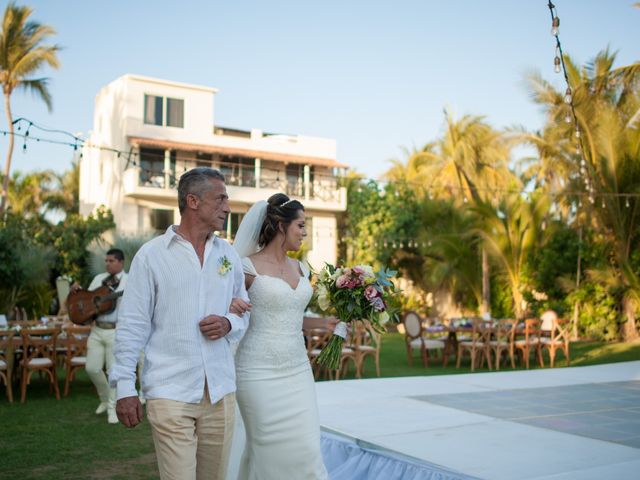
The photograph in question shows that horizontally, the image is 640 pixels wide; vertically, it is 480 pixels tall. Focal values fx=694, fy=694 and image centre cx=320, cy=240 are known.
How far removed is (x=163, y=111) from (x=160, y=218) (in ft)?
15.6

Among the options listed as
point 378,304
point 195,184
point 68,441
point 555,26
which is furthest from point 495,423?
point 555,26

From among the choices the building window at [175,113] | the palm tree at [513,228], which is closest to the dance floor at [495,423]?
the palm tree at [513,228]

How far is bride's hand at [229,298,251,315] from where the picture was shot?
3.28m

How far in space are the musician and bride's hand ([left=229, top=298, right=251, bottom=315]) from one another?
512cm

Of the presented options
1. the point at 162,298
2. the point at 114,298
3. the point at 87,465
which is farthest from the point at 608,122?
the point at 162,298

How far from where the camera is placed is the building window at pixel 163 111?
30109 millimetres

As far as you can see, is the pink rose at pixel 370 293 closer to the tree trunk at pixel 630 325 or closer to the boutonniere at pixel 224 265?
the boutonniere at pixel 224 265

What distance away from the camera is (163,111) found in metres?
30.5

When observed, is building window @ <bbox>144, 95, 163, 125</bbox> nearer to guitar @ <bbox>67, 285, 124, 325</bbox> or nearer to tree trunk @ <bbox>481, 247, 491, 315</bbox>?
tree trunk @ <bbox>481, 247, 491, 315</bbox>

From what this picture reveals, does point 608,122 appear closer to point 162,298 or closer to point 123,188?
point 162,298

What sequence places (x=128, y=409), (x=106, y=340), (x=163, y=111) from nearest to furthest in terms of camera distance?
(x=128, y=409)
(x=106, y=340)
(x=163, y=111)

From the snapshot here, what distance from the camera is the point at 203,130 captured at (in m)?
31.4

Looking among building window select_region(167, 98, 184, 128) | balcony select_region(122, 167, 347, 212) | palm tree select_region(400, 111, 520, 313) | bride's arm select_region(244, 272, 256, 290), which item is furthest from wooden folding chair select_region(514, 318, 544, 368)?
building window select_region(167, 98, 184, 128)

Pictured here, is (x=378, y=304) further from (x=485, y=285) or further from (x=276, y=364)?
(x=485, y=285)
